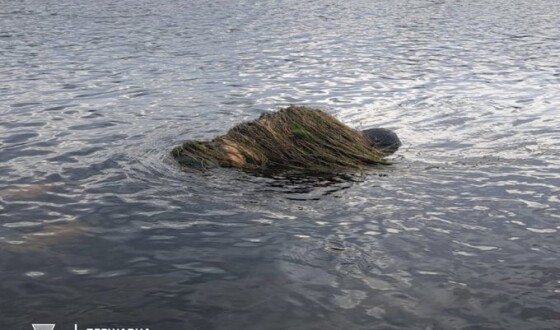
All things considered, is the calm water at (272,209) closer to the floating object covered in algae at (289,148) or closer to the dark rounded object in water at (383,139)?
the dark rounded object in water at (383,139)

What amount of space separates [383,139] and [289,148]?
9.39 ft

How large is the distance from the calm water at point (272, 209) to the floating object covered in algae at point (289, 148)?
2.05 ft

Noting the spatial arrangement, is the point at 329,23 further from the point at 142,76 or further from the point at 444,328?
the point at 444,328

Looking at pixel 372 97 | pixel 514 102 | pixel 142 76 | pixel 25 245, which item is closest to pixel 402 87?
pixel 372 97

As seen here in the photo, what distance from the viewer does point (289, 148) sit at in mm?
15578

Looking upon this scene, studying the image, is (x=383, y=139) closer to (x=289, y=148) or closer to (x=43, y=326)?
(x=289, y=148)

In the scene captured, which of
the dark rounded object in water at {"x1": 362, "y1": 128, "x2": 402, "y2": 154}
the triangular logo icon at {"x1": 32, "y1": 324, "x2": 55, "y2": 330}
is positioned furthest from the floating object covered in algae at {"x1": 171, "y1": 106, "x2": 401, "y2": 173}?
the triangular logo icon at {"x1": 32, "y1": 324, "x2": 55, "y2": 330}

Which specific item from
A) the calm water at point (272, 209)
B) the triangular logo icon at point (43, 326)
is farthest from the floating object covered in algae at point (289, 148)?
the triangular logo icon at point (43, 326)

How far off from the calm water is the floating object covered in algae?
626 mm

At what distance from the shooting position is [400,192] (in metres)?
13.6

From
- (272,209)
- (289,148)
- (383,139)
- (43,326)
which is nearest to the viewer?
(43,326)

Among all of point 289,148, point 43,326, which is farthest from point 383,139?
point 43,326

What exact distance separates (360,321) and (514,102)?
55.4 ft

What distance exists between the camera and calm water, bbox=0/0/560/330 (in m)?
9.04
